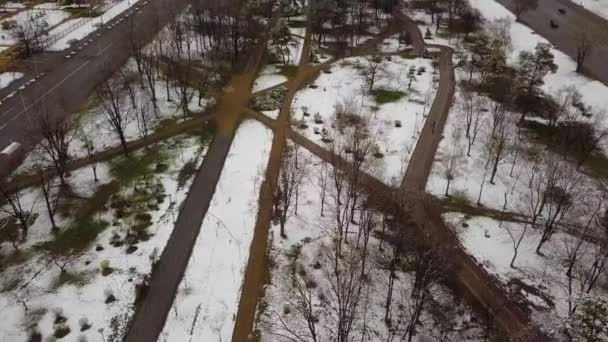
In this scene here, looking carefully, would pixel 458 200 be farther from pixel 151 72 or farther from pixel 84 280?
pixel 151 72

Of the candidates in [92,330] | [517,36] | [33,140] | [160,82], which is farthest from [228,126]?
[517,36]

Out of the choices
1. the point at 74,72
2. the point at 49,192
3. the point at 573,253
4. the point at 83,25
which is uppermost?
the point at 83,25

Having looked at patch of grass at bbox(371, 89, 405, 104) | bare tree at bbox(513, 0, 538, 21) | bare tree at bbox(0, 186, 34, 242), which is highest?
bare tree at bbox(513, 0, 538, 21)

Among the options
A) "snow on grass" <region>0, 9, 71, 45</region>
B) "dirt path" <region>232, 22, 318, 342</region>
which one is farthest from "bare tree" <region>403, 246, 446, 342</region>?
"snow on grass" <region>0, 9, 71, 45</region>

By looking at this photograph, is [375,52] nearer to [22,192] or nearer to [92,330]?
[22,192]

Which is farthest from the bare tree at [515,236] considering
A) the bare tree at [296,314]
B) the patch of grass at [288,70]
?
the patch of grass at [288,70]

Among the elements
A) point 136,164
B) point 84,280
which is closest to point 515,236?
point 84,280

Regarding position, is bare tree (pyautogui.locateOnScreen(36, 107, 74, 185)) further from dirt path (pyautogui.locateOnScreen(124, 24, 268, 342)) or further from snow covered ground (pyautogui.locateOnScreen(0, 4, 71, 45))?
snow covered ground (pyautogui.locateOnScreen(0, 4, 71, 45))
